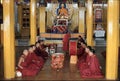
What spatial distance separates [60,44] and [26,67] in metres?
8.02

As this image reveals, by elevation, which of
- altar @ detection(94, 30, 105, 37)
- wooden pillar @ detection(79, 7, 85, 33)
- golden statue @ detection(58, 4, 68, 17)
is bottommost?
altar @ detection(94, 30, 105, 37)

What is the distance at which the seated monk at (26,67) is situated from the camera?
10751 mm

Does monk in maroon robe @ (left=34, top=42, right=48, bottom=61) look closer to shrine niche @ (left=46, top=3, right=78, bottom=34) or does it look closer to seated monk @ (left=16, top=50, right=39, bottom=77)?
seated monk @ (left=16, top=50, right=39, bottom=77)

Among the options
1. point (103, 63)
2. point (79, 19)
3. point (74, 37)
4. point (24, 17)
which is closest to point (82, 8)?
point (79, 19)

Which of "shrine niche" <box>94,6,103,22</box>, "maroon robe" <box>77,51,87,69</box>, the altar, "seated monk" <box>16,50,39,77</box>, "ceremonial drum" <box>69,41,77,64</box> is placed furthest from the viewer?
→ "shrine niche" <box>94,6,103,22</box>

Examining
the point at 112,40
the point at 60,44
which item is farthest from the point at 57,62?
the point at 60,44

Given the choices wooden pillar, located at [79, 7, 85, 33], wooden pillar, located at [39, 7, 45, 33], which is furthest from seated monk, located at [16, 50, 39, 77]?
wooden pillar, located at [79, 7, 85, 33]

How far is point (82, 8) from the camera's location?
20.4 metres

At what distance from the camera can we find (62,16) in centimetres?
2155

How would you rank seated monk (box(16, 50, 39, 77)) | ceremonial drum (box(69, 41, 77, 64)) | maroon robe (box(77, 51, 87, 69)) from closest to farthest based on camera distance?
1. seated monk (box(16, 50, 39, 77))
2. maroon robe (box(77, 51, 87, 69))
3. ceremonial drum (box(69, 41, 77, 64))

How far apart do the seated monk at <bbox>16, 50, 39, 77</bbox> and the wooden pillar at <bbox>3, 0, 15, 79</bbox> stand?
21.1 inches

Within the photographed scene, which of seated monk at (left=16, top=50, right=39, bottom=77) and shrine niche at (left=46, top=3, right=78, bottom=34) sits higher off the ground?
shrine niche at (left=46, top=3, right=78, bottom=34)

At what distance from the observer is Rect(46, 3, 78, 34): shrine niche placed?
69.5 ft

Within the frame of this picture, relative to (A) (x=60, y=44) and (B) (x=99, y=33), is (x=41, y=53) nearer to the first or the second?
(A) (x=60, y=44)
